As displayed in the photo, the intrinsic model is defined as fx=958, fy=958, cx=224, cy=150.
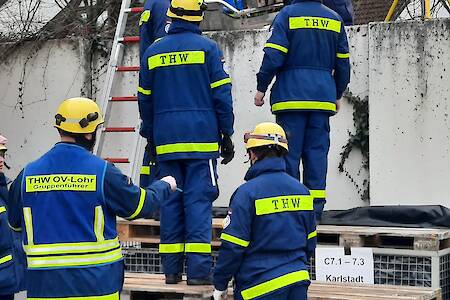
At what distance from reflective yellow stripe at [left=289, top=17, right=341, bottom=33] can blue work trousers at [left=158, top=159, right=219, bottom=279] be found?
1522mm

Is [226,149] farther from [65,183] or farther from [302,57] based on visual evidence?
[65,183]


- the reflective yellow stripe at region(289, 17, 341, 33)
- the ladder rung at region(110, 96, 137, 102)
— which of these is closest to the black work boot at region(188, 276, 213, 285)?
the reflective yellow stripe at region(289, 17, 341, 33)

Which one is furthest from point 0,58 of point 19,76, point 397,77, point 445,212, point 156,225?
point 445,212

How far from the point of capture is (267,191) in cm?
577

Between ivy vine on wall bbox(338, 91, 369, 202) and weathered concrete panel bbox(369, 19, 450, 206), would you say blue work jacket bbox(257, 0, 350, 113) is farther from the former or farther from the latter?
ivy vine on wall bbox(338, 91, 369, 202)

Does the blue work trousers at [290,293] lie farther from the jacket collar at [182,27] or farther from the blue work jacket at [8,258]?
the jacket collar at [182,27]

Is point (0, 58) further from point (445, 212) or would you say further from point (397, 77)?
point (445, 212)

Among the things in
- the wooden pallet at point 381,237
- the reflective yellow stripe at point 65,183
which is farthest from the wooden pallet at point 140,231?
the reflective yellow stripe at point 65,183

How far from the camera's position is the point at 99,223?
5.27 meters

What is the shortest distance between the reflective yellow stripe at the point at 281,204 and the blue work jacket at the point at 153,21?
2.81m

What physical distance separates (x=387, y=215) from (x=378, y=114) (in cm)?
151

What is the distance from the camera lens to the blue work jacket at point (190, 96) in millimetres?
6840

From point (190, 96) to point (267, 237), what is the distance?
153 centimetres

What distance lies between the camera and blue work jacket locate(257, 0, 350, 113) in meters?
7.77
